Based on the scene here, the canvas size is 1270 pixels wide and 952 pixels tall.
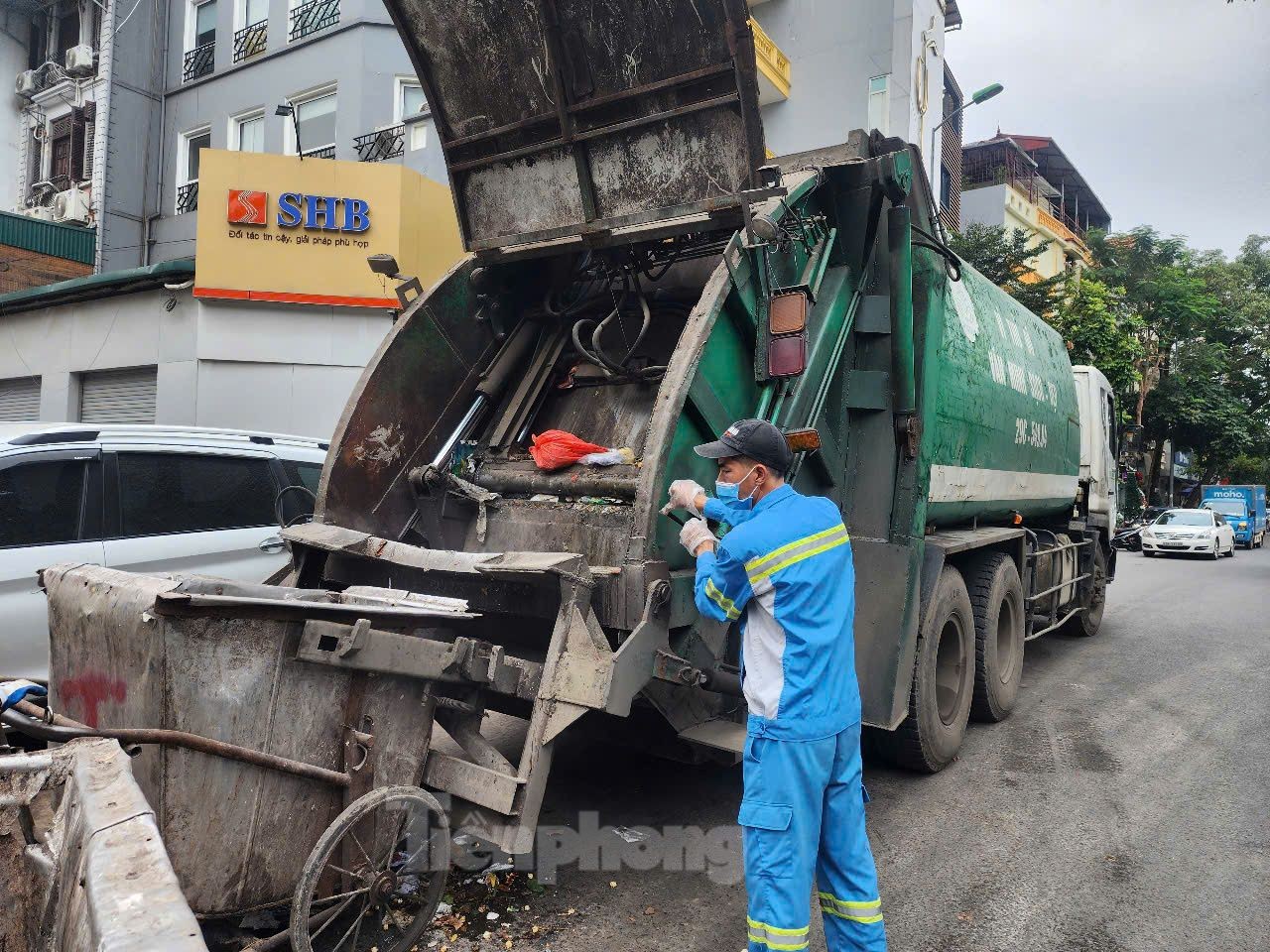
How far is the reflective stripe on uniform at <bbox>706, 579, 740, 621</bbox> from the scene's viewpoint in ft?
8.27

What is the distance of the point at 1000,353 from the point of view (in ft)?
18.3

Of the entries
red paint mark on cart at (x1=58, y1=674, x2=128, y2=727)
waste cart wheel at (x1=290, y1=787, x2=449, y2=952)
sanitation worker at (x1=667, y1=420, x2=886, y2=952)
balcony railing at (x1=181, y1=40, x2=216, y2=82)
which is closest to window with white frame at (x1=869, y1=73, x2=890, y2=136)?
balcony railing at (x1=181, y1=40, x2=216, y2=82)

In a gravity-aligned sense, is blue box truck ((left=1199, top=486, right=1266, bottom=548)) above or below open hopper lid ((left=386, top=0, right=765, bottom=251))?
below

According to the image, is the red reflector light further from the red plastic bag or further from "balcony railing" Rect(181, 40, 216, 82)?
"balcony railing" Rect(181, 40, 216, 82)

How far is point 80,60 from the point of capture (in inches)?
635

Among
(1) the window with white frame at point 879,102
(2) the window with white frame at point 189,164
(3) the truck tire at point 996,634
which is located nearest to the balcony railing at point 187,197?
(2) the window with white frame at point 189,164

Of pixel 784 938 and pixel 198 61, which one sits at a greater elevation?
pixel 198 61

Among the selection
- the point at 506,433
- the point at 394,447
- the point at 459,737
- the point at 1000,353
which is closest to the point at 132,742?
the point at 459,737

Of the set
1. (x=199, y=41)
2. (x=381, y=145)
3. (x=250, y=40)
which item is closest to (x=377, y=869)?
(x=381, y=145)

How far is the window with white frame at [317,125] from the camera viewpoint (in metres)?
14.0

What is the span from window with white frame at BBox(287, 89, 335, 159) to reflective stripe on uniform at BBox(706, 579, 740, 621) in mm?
13329

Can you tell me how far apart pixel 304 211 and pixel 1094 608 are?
985cm

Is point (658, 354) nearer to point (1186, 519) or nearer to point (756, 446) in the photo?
point (756, 446)

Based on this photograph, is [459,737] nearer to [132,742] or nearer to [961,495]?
[132,742]
